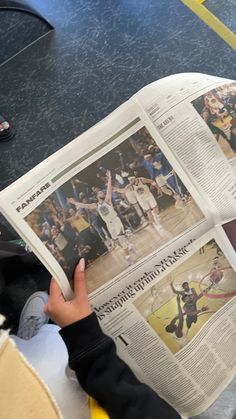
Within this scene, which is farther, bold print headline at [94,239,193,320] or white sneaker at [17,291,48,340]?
white sneaker at [17,291,48,340]

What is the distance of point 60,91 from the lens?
1128 mm

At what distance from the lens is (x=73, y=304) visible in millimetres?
669

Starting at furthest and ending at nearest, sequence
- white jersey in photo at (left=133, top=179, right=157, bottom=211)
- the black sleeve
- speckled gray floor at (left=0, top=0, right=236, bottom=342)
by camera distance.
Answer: speckled gray floor at (left=0, top=0, right=236, bottom=342)
white jersey in photo at (left=133, top=179, right=157, bottom=211)
the black sleeve

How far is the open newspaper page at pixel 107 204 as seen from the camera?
0.66 m

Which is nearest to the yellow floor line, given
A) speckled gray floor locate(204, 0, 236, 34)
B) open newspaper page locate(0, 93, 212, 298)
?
speckled gray floor locate(204, 0, 236, 34)

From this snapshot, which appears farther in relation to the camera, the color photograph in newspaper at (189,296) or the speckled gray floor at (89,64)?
the speckled gray floor at (89,64)

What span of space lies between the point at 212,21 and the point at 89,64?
0.32 m

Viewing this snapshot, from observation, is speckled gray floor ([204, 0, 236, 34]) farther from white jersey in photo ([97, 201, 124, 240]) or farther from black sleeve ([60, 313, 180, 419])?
black sleeve ([60, 313, 180, 419])

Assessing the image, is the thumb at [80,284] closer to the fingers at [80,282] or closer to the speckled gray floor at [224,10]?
the fingers at [80,282]

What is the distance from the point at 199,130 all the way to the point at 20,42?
630 millimetres

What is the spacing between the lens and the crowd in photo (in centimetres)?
68

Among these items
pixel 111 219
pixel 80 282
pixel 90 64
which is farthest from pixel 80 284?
pixel 90 64

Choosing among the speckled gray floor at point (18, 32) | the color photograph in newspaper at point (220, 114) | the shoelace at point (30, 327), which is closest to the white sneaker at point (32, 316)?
the shoelace at point (30, 327)

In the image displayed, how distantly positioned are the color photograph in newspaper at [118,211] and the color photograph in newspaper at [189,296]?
52mm
